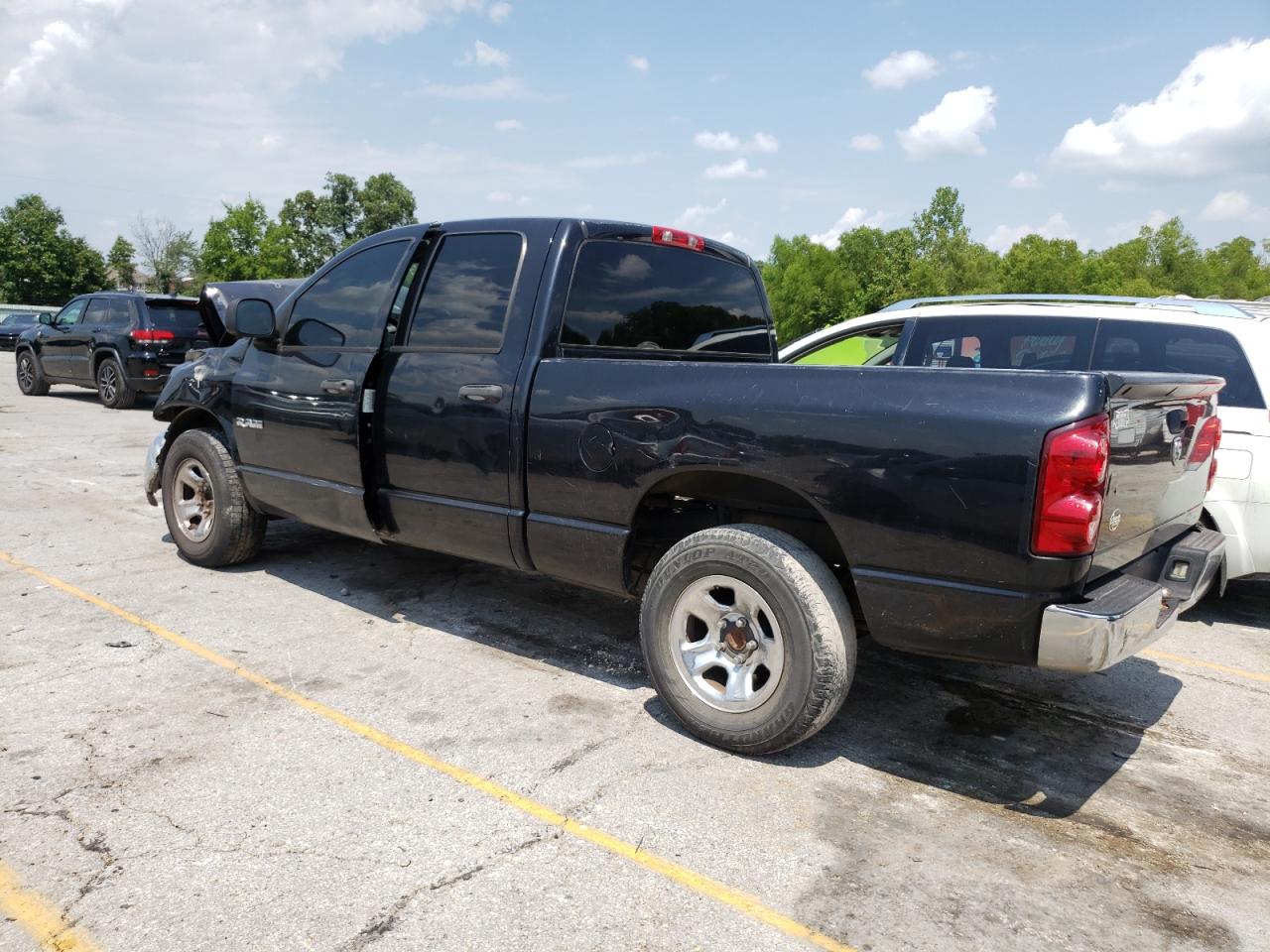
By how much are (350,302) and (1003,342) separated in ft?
12.9

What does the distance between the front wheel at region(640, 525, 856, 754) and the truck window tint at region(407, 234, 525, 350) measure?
1418 mm

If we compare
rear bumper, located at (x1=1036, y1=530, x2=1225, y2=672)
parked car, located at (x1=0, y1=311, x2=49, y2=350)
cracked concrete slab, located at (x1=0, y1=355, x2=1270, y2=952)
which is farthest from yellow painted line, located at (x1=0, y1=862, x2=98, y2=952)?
parked car, located at (x1=0, y1=311, x2=49, y2=350)

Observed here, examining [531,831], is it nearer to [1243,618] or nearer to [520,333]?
[520,333]

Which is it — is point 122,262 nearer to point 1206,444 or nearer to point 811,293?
point 811,293

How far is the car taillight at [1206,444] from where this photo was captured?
356 cm

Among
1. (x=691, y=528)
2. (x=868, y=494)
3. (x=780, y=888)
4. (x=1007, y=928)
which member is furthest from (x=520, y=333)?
(x=1007, y=928)

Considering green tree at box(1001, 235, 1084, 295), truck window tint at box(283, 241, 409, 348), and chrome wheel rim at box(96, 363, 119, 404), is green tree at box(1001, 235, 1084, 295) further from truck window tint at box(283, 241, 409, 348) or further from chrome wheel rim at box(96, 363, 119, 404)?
truck window tint at box(283, 241, 409, 348)

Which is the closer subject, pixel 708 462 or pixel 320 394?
pixel 708 462

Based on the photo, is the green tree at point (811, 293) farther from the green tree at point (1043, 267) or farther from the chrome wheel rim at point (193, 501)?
the chrome wheel rim at point (193, 501)

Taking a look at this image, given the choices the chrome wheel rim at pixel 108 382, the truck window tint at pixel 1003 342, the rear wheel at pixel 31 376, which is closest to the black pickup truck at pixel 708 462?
the truck window tint at pixel 1003 342

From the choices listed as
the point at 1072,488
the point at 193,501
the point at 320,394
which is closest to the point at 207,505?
the point at 193,501

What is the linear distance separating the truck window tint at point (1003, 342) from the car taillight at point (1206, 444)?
1578 millimetres

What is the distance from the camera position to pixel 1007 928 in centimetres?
238

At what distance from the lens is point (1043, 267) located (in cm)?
7144
